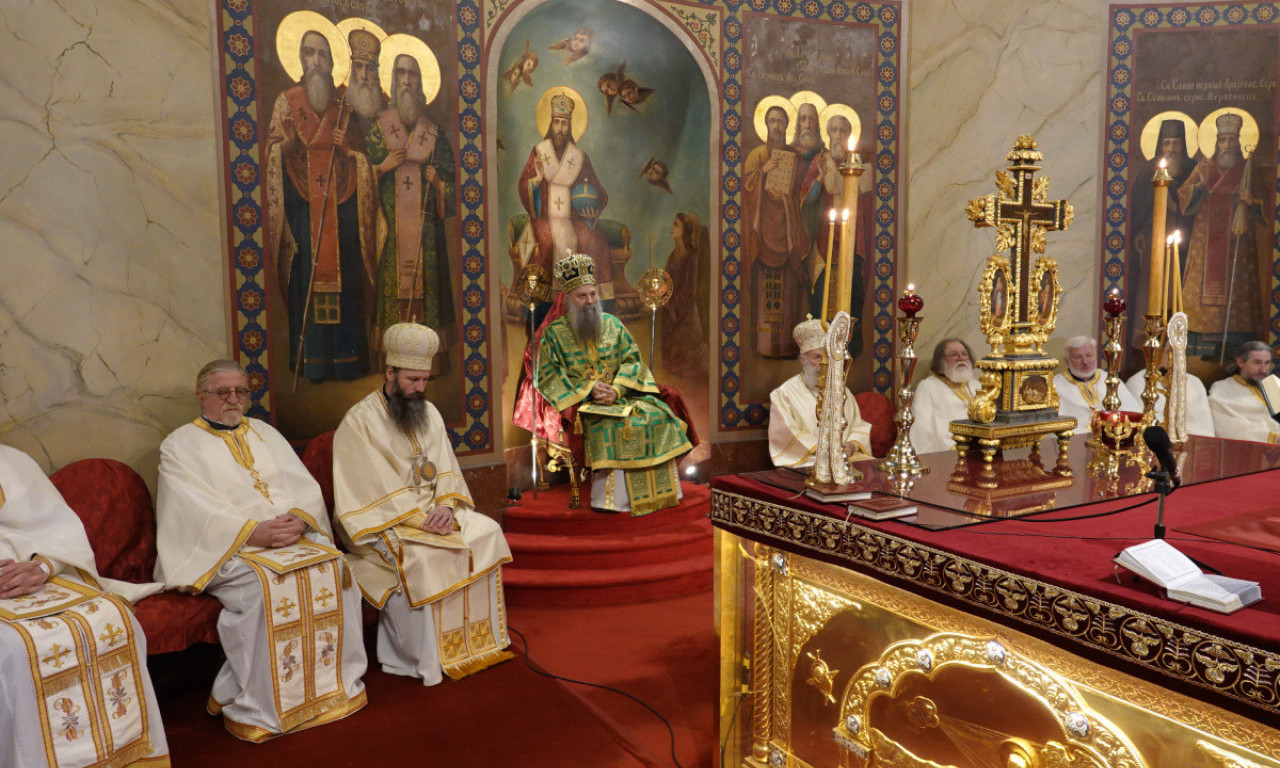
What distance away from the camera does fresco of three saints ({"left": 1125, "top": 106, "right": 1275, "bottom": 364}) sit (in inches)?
328

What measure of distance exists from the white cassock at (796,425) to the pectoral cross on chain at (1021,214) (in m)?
4.05

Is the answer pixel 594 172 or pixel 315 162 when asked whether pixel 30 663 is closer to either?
Result: pixel 315 162

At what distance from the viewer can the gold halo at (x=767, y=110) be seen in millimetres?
7930

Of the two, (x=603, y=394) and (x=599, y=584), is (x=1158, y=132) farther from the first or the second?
(x=599, y=584)

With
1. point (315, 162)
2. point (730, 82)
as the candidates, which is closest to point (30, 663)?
point (315, 162)

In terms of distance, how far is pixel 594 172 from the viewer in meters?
7.88

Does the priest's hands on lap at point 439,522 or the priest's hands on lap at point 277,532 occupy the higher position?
the priest's hands on lap at point 277,532

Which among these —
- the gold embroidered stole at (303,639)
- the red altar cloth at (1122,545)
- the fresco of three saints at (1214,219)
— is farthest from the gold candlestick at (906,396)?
the fresco of three saints at (1214,219)

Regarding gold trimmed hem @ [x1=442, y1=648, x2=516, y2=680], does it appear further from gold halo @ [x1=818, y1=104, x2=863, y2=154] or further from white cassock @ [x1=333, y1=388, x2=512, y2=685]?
gold halo @ [x1=818, y1=104, x2=863, y2=154]

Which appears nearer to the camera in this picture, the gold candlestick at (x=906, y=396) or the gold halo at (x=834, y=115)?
the gold candlestick at (x=906, y=396)

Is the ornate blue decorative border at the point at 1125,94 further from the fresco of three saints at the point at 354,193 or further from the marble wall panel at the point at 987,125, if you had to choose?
the fresco of three saints at the point at 354,193

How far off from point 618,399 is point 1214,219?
20.4 ft

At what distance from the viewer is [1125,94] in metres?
8.35

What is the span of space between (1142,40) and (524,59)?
589 cm
